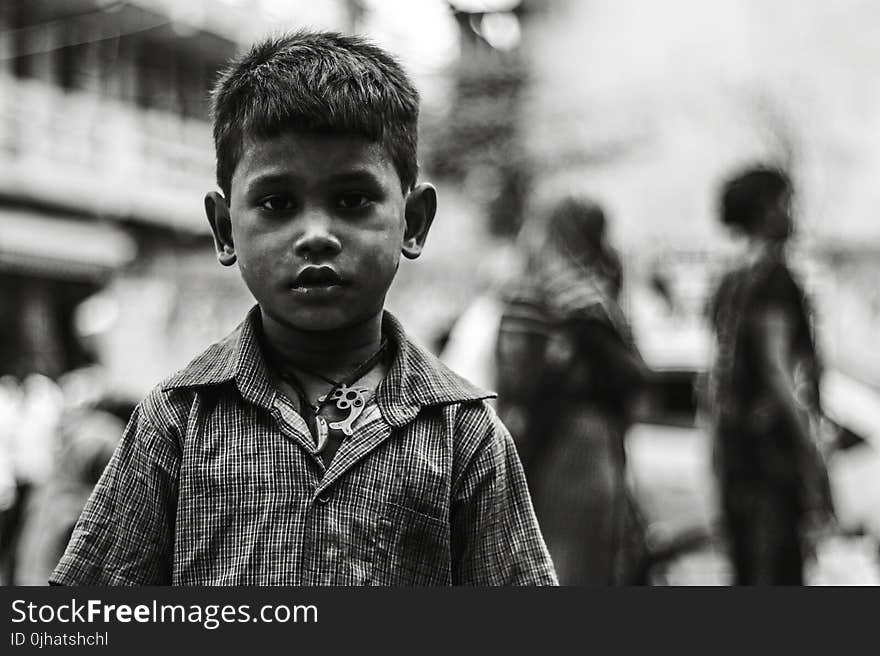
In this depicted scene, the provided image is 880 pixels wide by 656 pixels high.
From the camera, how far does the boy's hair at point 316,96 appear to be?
1.37 meters

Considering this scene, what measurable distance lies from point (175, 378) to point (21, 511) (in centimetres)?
345

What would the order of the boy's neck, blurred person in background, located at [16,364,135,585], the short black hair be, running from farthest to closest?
the short black hair
blurred person in background, located at [16,364,135,585]
the boy's neck

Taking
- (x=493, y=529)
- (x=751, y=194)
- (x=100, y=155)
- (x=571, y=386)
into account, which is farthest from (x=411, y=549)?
(x=100, y=155)

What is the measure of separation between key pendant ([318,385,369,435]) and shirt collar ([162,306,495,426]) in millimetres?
25

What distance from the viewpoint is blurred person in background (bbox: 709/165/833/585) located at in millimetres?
3738

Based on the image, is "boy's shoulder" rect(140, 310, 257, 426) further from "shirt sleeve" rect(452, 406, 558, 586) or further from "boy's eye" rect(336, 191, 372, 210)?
"shirt sleeve" rect(452, 406, 558, 586)

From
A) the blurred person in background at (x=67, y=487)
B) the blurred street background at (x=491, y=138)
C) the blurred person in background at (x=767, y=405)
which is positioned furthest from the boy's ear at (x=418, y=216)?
the blurred street background at (x=491, y=138)

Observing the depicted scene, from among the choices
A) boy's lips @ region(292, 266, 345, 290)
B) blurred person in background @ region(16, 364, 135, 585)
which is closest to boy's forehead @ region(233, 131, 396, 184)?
boy's lips @ region(292, 266, 345, 290)

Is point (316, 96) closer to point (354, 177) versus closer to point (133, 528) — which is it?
point (354, 177)

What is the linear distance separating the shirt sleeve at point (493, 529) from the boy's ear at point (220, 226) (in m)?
0.46

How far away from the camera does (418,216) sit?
1562 mm

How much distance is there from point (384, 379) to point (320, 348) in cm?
10

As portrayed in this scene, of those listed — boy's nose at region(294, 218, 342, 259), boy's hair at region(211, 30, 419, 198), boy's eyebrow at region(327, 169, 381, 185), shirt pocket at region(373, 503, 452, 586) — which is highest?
boy's hair at region(211, 30, 419, 198)

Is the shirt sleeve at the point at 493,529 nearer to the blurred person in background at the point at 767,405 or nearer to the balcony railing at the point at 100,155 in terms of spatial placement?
the blurred person in background at the point at 767,405
